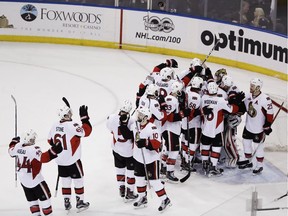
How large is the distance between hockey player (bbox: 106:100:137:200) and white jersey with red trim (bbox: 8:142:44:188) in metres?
1.00

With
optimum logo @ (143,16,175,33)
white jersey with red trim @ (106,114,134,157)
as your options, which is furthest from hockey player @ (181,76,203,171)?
optimum logo @ (143,16,175,33)

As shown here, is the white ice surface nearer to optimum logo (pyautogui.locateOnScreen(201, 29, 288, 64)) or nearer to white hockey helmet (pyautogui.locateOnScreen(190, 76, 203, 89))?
optimum logo (pyautogui.locateOnScreen(201, 29, 288, 64))

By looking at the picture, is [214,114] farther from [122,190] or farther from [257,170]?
[122,190]

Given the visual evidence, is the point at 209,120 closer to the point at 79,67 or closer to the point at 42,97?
A: the point at 42,97

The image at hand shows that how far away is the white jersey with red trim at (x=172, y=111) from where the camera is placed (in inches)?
334

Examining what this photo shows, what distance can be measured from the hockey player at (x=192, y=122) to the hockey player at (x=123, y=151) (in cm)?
103

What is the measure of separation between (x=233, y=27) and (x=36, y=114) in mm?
4889

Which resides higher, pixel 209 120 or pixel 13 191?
pixel 209 120

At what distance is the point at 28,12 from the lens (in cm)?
1573

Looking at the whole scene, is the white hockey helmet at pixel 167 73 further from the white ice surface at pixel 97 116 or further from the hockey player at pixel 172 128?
the white ice surface at pixel 97 116

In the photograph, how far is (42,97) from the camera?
12180 millimetres

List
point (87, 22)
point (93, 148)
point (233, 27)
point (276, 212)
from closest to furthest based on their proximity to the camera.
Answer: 1. point (276, 212)
2. point (93, 148)
3. point (233, 27)
4. point (87, 22)

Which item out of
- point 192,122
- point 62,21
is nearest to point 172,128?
point 192,122

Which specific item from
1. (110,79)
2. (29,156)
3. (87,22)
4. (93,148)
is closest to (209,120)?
(93,148)
